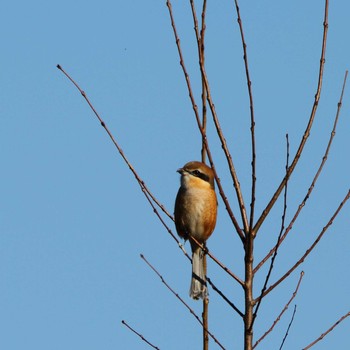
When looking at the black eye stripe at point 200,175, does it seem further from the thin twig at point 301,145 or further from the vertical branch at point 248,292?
the vertical branch at point 248,292

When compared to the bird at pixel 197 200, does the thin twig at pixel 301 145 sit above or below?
below

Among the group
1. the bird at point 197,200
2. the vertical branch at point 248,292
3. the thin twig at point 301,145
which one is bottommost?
the vertical branch at point 248,292

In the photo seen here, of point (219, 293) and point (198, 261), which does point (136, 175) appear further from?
point (198, 261)

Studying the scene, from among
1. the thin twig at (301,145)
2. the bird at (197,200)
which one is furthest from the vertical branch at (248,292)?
the bird at (197,200)

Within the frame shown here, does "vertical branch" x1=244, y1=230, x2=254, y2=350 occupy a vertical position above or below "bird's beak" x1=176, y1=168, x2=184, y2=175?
below

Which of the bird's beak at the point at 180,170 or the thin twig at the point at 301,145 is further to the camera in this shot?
the bird's beak at the point at 180,170

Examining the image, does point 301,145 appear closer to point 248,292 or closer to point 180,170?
point 248,292

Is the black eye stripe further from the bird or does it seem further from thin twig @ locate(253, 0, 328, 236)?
thin twig @ locate(253, 0, 328, 236)

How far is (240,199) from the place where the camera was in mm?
3070

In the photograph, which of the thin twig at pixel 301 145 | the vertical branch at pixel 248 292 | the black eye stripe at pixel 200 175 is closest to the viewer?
the vertical branch at pixel 248 292

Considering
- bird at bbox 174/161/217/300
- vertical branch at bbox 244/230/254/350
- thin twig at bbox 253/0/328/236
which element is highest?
bird at bbox 174/161/217/300

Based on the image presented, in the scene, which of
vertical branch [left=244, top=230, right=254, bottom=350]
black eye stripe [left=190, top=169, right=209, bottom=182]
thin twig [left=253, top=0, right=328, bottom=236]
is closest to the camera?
vertical branch [left=244, top=230, right=254, bottom=350]

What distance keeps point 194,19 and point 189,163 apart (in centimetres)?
306

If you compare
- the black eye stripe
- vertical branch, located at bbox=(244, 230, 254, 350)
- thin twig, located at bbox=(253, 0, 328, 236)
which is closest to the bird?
the black eye stripe
